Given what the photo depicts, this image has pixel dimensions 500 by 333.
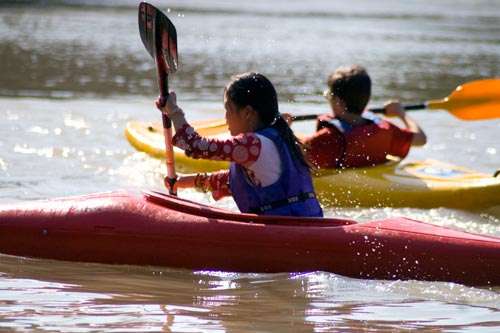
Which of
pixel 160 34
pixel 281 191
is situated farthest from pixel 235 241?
pixel 160 34

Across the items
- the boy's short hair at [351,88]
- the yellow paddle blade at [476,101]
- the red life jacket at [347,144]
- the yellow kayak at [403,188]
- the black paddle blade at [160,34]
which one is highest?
the black paddle blade at [160,34]

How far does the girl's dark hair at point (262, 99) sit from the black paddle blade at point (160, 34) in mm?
631

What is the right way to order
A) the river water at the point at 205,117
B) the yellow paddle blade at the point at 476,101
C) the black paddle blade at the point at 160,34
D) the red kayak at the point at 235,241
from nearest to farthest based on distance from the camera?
the river water at the point at 205,117 < the red kayak at the point at 235,241 < the black paddle blade at the point at 160,34 < the yellow paddle blade at the point at 476,101

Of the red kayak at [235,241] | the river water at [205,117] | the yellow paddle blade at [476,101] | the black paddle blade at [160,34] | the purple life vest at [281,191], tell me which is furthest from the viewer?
the yellow paddle blade at [476,101]

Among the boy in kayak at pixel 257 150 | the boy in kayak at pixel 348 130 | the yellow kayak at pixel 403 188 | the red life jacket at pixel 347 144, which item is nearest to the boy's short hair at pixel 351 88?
the boy in kayak at pixel 348 130

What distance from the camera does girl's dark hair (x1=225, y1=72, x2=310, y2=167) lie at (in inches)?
177

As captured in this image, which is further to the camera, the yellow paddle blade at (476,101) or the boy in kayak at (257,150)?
the yellow paddle blade at (476,101)

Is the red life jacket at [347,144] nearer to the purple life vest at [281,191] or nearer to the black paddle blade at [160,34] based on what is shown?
the black paddle blade at [160,34]

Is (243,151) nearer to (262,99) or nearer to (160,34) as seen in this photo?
(262,99)

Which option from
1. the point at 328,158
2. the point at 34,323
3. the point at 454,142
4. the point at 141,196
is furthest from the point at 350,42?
the point at 34,323

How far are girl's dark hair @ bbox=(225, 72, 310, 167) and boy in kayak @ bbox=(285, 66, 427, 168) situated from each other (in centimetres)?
163

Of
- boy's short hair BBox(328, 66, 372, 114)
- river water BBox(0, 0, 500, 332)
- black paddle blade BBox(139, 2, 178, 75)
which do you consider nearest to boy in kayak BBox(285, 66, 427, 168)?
boy's short hair BBox(328, 66, 372, 114)

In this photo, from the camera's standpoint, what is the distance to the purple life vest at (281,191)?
451 centimetres

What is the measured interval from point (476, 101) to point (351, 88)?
1.75 meters
